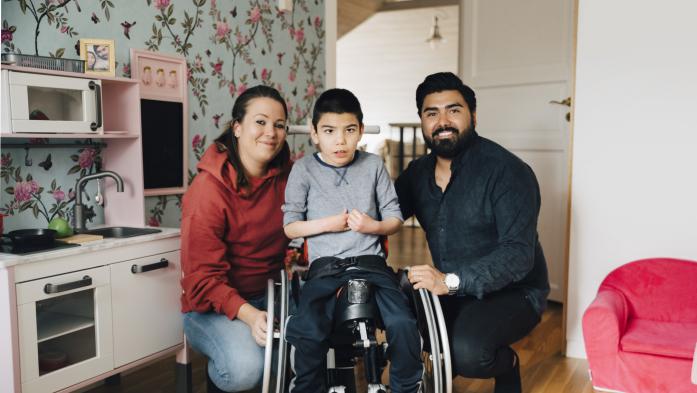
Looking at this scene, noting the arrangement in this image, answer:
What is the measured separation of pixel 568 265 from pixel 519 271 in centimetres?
107

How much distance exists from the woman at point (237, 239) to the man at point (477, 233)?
551 mm

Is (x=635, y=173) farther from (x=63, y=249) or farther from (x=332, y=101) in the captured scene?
(x=63, y=249)

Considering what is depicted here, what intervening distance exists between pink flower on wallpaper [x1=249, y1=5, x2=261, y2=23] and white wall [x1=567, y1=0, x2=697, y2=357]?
163cm

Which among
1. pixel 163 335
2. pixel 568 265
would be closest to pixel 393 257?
pixel 568 265

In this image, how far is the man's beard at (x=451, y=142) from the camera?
2170 millimetres

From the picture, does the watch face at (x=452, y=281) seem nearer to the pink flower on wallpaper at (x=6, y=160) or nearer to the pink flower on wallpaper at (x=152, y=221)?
the pink flower on wallpaper at (x=152, y=221)

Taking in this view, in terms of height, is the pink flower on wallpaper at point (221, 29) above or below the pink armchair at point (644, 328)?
above

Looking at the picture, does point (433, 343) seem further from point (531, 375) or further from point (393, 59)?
point (393, 59)

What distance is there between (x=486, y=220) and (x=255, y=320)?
0.87m

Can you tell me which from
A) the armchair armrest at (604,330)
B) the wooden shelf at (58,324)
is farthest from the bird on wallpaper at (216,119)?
the armchair armrest at (604,330)

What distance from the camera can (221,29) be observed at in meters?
3.00

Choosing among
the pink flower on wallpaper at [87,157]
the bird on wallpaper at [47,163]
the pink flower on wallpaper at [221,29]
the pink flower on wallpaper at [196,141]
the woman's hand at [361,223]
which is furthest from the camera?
the pink flower on wallpaper at [221,29]

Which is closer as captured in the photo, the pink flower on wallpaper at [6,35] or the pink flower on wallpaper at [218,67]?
the pink flower on wallpaper at [6,35]

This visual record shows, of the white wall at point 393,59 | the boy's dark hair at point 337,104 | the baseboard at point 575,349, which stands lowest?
the baseboard at point 575,349
